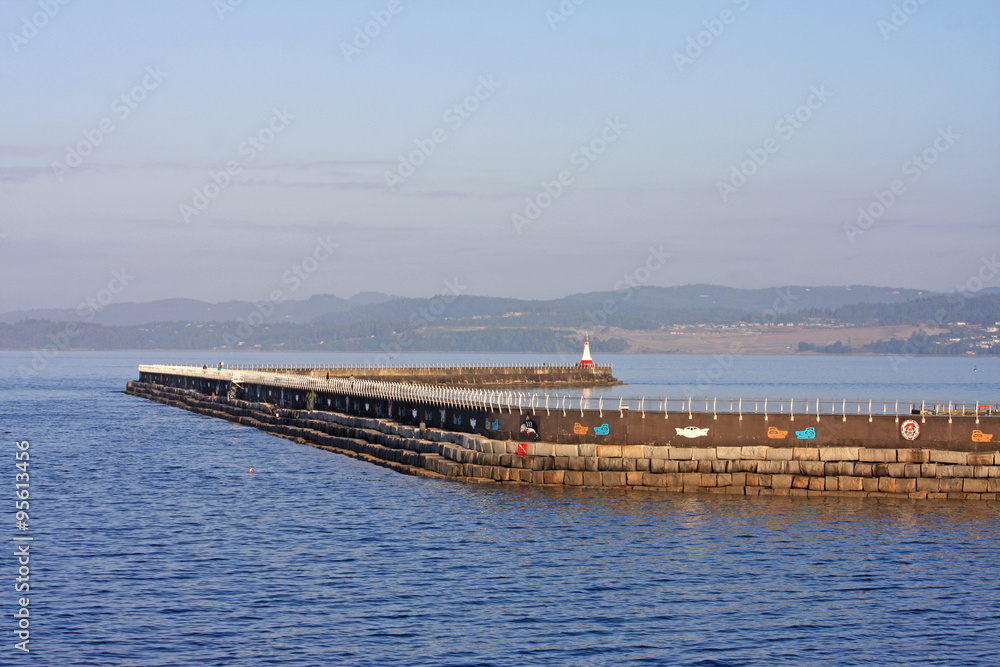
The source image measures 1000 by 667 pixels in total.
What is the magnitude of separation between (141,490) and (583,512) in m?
21.9

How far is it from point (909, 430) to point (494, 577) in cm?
1947

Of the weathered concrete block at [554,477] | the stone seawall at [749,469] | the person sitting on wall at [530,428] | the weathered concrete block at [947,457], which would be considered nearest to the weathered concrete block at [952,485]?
the stone seawall at [749,469]

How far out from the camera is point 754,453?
41.6 m

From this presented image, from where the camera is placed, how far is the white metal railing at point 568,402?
145 feet

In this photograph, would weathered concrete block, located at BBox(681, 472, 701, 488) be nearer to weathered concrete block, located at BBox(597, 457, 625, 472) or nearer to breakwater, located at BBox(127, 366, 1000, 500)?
breakwater, located at BBox(127, 366, 1000, 500)

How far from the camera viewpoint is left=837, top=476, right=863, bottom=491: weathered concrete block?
4094 centimetres

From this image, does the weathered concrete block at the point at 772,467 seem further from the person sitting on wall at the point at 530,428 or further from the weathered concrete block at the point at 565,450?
the person sitting on wall at the point at 530,428

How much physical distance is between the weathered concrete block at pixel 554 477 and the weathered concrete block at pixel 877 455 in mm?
11683

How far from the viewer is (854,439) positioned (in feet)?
136

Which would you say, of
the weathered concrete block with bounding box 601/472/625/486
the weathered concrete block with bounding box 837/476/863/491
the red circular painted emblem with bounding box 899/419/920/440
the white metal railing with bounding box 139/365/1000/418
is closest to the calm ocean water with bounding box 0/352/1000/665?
the weathered concrete block with bounding box 837/476/863/491

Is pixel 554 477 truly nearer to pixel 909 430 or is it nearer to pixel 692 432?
pixel 692 432

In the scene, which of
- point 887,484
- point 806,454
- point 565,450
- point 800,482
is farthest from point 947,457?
point 565,450

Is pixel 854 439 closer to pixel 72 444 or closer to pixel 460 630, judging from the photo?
pixel 460 630

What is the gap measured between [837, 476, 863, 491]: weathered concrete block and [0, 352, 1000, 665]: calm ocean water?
691 millimetres
